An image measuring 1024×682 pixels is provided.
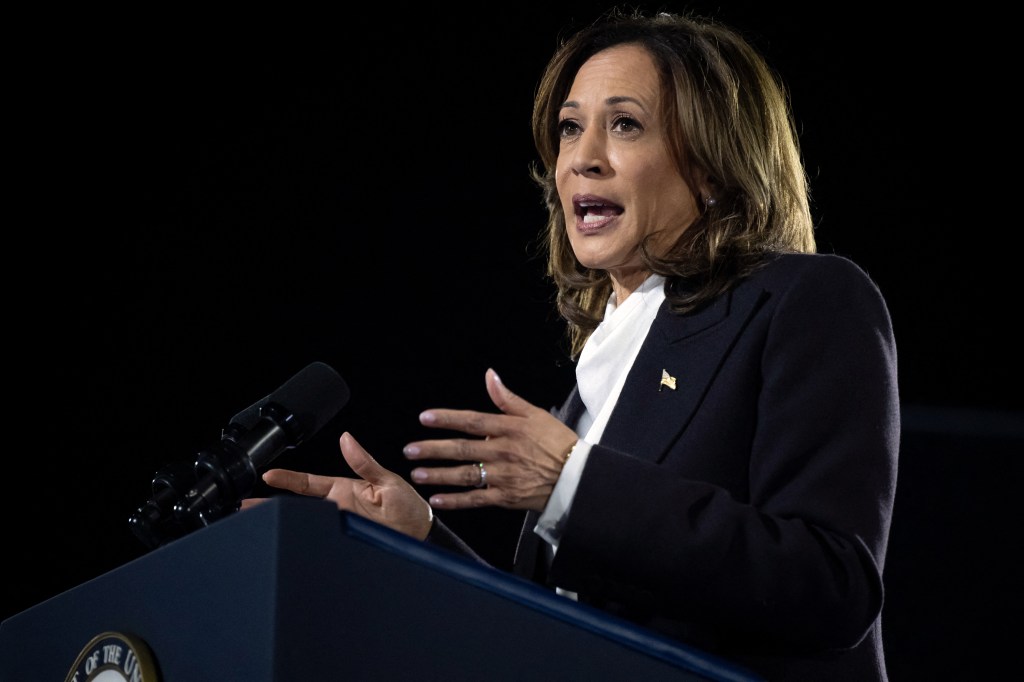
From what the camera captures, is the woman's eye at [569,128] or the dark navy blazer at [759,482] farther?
the woman's eye at [569,128]

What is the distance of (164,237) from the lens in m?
3.28

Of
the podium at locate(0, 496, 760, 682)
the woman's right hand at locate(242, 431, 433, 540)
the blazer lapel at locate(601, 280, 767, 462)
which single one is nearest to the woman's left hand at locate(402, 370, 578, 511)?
the podium at locate(0, 496, 760, 682)

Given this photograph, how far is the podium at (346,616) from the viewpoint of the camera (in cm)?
81

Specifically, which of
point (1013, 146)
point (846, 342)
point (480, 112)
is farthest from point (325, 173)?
point (846, 342)

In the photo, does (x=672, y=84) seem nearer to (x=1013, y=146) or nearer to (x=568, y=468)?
A: (x=568, y=468)

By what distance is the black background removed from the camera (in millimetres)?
3014

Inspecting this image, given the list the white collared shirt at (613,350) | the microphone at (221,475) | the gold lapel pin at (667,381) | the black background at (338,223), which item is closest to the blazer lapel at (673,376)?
the gold lapel pin at (667,381)

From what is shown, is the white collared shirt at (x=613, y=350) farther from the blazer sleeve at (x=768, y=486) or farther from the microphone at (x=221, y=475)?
the microphone at (x=221, y=475)

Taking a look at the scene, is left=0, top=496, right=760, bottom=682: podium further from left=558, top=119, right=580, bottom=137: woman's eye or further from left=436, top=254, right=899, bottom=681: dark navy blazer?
left=558, top=119, right=580, bottom=137: woman's eye

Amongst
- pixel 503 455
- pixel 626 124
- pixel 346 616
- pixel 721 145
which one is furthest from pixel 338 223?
pixel 346 616

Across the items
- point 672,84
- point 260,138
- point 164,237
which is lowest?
point 164,237

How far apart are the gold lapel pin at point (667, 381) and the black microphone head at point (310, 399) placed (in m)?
0.42

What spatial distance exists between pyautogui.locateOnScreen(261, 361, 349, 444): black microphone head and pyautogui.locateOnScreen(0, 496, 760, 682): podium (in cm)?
31

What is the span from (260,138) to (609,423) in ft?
7.18
